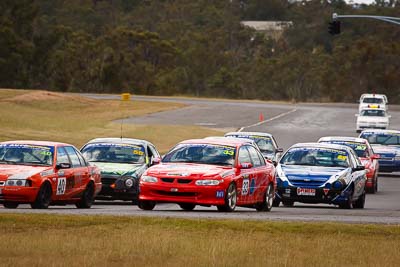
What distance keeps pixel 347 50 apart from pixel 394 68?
5755 mm

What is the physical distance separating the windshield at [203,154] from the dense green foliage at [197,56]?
252ft

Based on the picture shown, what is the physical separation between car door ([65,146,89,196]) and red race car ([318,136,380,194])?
10.0 meters

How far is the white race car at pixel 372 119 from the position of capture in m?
60.4

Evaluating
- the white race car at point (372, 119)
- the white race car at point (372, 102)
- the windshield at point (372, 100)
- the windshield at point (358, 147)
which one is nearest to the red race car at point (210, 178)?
the windshield at point (358, 147)

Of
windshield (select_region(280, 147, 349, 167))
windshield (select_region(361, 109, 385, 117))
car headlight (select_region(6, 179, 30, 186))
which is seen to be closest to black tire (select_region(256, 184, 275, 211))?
windshield (select_region(280, 147, 349, 167))

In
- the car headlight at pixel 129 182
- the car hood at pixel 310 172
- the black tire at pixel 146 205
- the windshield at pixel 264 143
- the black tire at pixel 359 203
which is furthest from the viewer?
the windshield at pixel 264 143

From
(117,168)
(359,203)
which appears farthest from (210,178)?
(359,203)

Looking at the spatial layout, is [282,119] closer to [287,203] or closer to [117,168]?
[287,203]

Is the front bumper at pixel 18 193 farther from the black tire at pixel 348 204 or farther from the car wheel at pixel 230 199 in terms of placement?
the black tire at pixel 348 204

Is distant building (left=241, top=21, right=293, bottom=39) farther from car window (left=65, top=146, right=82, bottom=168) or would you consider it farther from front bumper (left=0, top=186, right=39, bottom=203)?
front bumper (left=0, top=186, right=39, bottom=203)

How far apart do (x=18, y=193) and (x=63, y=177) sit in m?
1.43

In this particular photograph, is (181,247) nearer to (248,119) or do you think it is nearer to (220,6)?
(248,119)

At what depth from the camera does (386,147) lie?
37344mm

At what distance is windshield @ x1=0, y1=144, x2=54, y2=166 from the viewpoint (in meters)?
20.2
